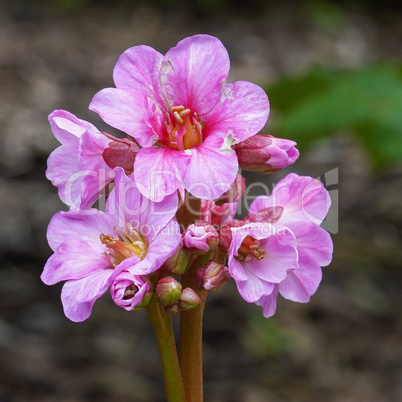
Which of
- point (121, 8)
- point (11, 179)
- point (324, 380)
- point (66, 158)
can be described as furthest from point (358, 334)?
point (121, 8)

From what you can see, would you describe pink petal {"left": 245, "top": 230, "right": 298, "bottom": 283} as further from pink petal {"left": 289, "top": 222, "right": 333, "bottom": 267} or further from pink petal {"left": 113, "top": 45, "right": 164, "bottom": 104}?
pink petal {"left": 113, "top": 45, "right": 164, "bottom": 104}

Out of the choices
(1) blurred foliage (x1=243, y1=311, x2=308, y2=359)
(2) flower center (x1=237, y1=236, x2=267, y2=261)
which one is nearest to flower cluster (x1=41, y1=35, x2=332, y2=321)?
(2) flower center (x1=237, y1=236, x2=267, y2=261)

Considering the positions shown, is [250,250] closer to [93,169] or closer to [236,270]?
[236,270]

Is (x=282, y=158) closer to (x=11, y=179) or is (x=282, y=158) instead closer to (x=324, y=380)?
(x=324, y=380)

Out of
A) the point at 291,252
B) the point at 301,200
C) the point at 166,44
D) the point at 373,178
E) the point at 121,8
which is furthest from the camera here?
the point at 121,8

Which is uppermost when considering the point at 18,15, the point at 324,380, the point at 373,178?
the point at 18,15

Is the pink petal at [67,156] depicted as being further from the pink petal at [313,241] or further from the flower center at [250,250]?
the pink petal at [313,241]
